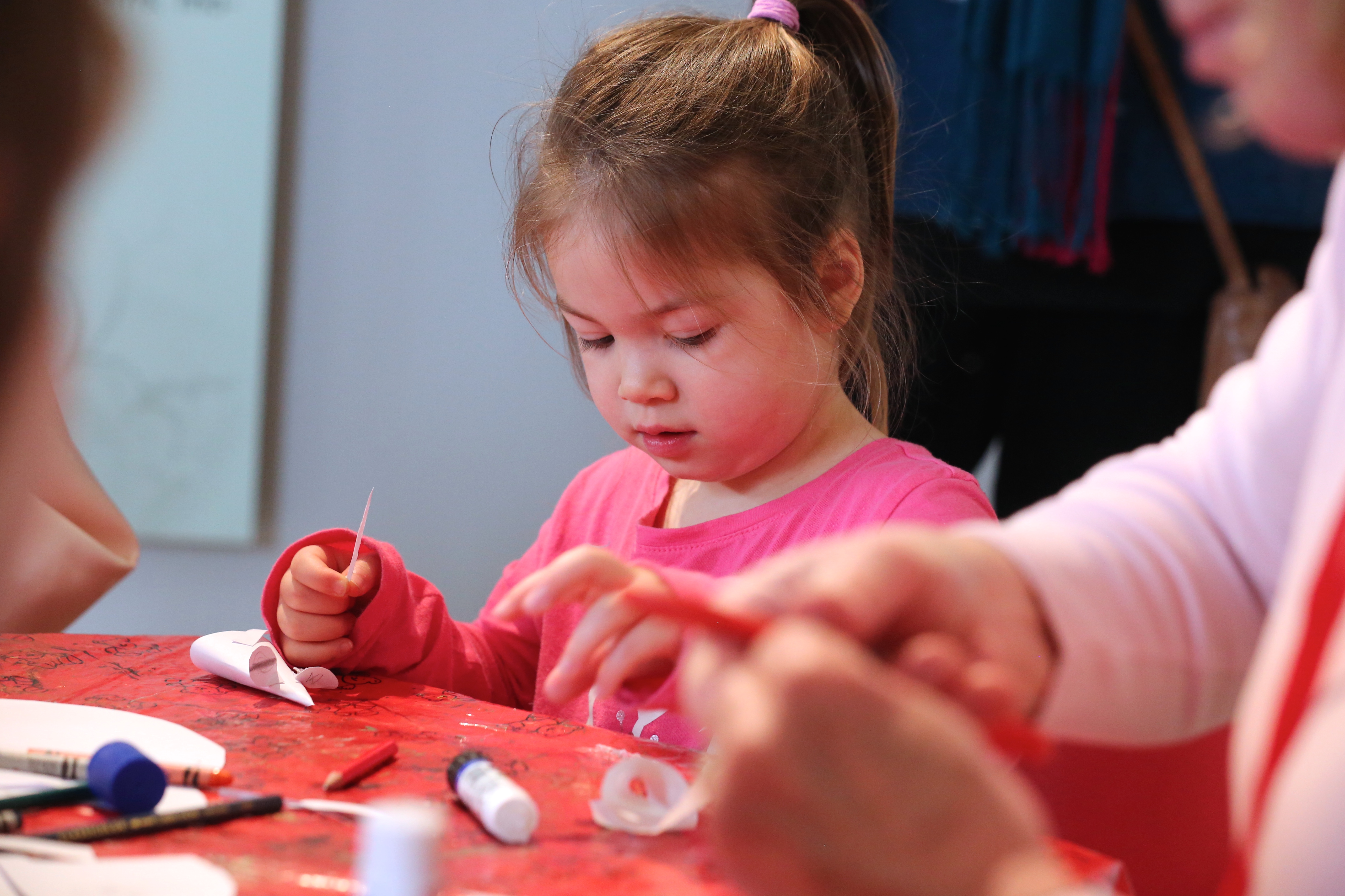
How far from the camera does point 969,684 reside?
327 mm

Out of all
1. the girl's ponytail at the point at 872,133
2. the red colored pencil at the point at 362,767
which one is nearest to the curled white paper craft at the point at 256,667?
→ the red colored pencil at the point at 362,767

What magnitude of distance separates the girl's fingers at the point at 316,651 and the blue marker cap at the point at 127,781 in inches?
9.6

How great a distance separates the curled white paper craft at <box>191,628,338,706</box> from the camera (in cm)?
65

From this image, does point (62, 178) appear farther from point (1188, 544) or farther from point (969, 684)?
point (1188, 544)

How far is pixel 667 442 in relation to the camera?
0.86m

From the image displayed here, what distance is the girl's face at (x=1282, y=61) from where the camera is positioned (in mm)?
332

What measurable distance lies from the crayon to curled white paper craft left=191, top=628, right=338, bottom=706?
18 centimetres

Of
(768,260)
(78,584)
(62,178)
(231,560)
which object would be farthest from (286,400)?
(62,178)

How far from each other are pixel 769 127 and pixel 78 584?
2.29 feet

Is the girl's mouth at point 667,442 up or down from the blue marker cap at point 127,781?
up

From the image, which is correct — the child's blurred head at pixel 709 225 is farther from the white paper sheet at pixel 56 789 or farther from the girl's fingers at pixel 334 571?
the white paper sheet at pixel 56 789

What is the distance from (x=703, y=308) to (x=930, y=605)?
1.52ft

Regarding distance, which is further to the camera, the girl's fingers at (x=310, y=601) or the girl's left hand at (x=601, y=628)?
the girl's fingers at (x=310, y=601)

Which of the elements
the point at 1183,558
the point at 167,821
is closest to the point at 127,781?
the point at 167,821
